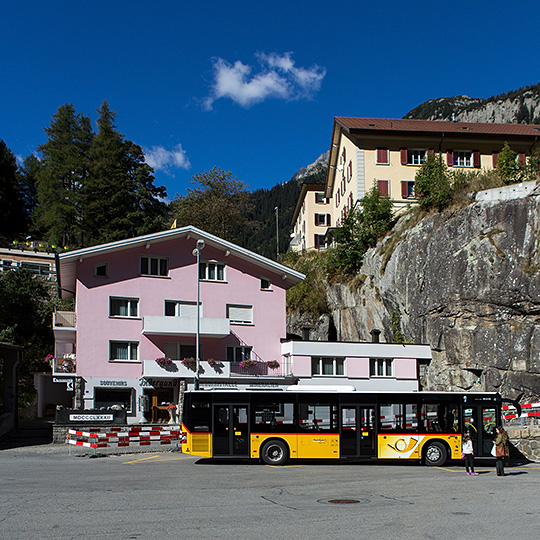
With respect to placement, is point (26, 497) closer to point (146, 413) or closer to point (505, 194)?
point (146, 413)

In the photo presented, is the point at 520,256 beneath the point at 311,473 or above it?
above

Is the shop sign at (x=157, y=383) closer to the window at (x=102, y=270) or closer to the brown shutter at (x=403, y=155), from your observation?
the window at (x=102, y=270)

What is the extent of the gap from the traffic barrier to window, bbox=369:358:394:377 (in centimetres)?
1639

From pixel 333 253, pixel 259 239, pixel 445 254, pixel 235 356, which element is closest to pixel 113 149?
pixel 333 253

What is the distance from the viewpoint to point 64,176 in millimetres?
74312

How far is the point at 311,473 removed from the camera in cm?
1844

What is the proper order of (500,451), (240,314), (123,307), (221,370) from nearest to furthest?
1. (500,451)
2. (221,370)
3. (123,307)
4. (240,314)

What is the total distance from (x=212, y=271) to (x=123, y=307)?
615cm

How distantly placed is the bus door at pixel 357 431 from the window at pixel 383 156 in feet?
111

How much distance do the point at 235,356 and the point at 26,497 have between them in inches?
1032

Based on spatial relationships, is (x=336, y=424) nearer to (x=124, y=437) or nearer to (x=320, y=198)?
(x=124, y=437)

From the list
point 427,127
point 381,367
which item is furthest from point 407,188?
point 381,367

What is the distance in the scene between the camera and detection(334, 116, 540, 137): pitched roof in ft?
168

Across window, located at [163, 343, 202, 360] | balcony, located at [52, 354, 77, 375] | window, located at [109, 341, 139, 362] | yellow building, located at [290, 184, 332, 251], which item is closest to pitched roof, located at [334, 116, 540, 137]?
yellow building, located at [290, 184, 332, 251]
